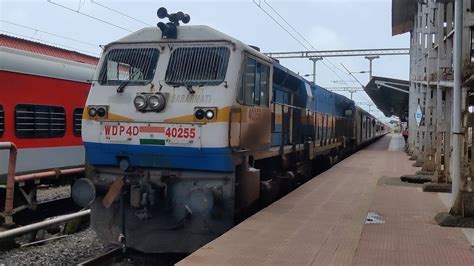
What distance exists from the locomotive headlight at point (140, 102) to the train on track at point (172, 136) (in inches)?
0.5

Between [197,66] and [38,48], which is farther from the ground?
[38,48]

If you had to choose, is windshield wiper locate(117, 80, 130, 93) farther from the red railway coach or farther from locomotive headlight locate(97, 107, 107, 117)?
the red railway coach

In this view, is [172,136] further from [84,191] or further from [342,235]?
[342,235]

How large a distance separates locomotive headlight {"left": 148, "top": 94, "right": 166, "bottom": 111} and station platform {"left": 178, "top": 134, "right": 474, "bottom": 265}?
180 centimetres

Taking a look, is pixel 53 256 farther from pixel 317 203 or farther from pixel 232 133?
pixel 317 203

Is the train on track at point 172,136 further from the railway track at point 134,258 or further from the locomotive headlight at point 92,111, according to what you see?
the railway track at point 134,258

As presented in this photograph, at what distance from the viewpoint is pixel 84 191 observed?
643 centimetres

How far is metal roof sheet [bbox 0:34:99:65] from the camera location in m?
10.5

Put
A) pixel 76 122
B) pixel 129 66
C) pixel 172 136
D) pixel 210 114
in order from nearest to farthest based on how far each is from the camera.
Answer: pixel 210 114 → pixel 172 136 → pixel 129 66 → pixel 76 122

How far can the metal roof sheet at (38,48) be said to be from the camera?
34.6 ft

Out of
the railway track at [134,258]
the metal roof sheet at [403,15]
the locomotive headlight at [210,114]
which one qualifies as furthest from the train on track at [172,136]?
the metal roof sheet at [403,15]

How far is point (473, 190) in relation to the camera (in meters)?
7.00

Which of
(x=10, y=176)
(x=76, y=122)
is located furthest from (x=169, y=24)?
(x=76, y=122)

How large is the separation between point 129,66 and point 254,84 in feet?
5.82
